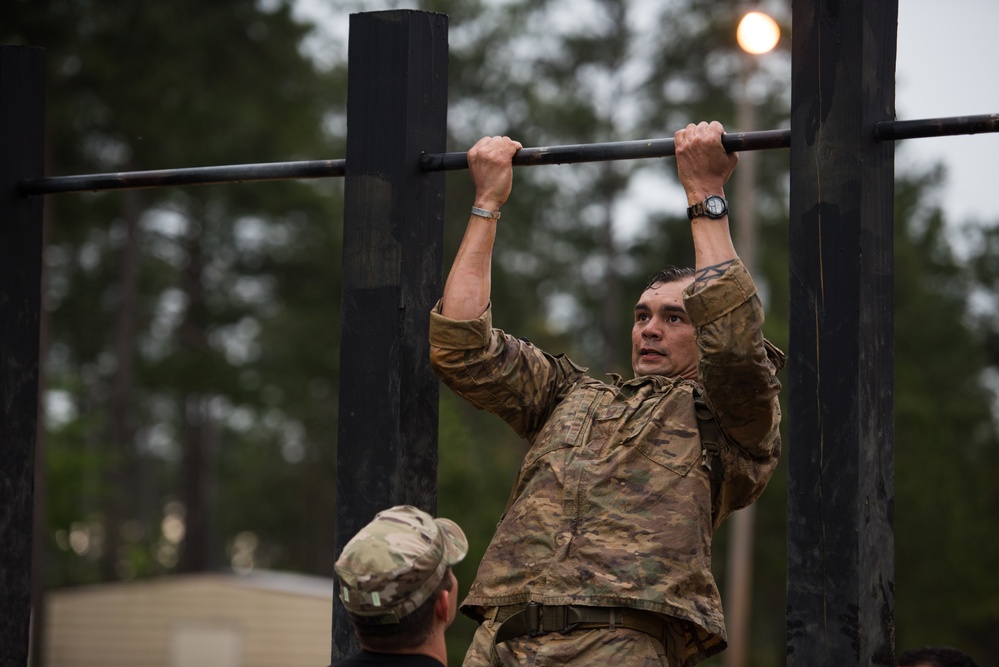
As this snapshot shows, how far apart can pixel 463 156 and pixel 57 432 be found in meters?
18.6

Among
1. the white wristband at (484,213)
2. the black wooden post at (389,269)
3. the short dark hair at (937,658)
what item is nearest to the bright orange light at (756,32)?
the short dark hair at (937,658)

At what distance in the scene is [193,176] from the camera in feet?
11.0

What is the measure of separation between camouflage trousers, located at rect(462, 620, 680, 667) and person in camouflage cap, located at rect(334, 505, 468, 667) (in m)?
0.39

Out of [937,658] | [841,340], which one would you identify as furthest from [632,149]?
[937,658]

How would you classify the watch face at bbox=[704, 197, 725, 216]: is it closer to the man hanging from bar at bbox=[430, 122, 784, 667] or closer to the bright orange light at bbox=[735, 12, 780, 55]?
the man hanging from bar at bbox=[430, 122, 784, 667]

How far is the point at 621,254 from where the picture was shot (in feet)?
67.4

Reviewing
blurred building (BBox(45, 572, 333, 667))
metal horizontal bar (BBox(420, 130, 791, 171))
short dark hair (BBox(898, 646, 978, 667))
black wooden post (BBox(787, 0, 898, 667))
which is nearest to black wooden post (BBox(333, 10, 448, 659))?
metal horizontal bar (BBox(420, 130, 791, 171))

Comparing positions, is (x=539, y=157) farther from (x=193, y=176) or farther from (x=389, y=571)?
(x=389, y=571)

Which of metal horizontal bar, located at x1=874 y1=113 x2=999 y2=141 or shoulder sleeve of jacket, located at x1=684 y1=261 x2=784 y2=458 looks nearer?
metal horizontal bar, located at x1=874 y1=113 x2=999 y2=141

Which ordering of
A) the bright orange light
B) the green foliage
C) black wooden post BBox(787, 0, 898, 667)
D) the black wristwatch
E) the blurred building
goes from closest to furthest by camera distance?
black wooden post BBox(787, 0, 898, 667)
the black wristwatch
the bright orange light
the green foliage
the blurred building

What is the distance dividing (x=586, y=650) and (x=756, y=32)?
18.6 ft

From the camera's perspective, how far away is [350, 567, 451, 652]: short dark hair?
243 cm

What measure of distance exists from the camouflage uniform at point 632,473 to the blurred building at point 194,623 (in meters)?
14.4

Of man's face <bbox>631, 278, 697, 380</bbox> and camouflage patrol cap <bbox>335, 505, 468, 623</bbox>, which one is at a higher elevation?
man's face <bbox>631, 278, 697, 380</bbox>
